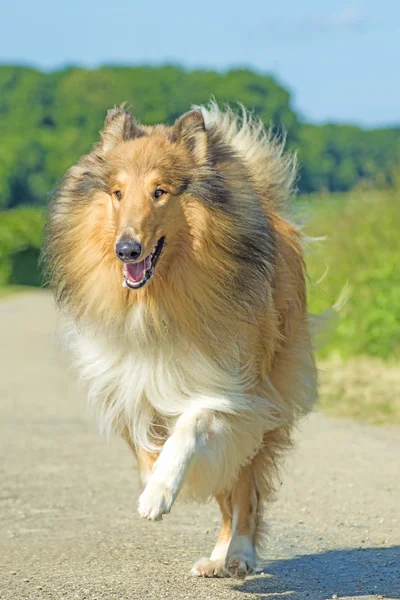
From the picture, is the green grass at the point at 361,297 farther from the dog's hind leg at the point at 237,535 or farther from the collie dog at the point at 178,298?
the collie dog at the point at 178,298

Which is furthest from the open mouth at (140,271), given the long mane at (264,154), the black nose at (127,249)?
the long mane at (264,154)

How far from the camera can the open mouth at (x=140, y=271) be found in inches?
219

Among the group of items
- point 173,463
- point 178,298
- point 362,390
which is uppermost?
point 178,298

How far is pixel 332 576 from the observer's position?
6.12 metres

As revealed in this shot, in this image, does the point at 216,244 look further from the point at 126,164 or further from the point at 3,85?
the point at 3,85

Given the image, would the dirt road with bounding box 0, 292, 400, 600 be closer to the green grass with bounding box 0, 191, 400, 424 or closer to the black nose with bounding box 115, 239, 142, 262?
the green grass with bounding box 0, 191, 400, 424

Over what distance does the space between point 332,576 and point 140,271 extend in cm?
204

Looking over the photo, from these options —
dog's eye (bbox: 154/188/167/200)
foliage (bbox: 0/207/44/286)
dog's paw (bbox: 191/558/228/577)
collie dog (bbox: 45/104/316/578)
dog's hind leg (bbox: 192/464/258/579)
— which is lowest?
foliage (bbox: 0/207/44/286)

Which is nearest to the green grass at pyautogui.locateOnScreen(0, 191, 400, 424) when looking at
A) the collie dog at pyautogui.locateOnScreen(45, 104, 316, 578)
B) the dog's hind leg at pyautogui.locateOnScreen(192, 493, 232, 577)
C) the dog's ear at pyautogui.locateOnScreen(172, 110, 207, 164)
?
the dog's hind leg at pyautogui.locateOnScreen(192, 493, 232, 577)

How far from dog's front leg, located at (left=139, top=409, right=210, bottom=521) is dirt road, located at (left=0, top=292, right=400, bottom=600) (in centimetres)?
61

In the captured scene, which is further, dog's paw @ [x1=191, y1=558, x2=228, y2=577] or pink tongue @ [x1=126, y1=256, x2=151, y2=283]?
dog's paw @ [x1=191, y1=558, x2=228, y2=577]

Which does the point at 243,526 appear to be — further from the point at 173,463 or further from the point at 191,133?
the point at 191,133

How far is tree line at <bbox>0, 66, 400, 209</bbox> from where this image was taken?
68750mm

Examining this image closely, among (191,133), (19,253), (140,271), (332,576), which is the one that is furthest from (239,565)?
(19,253)
